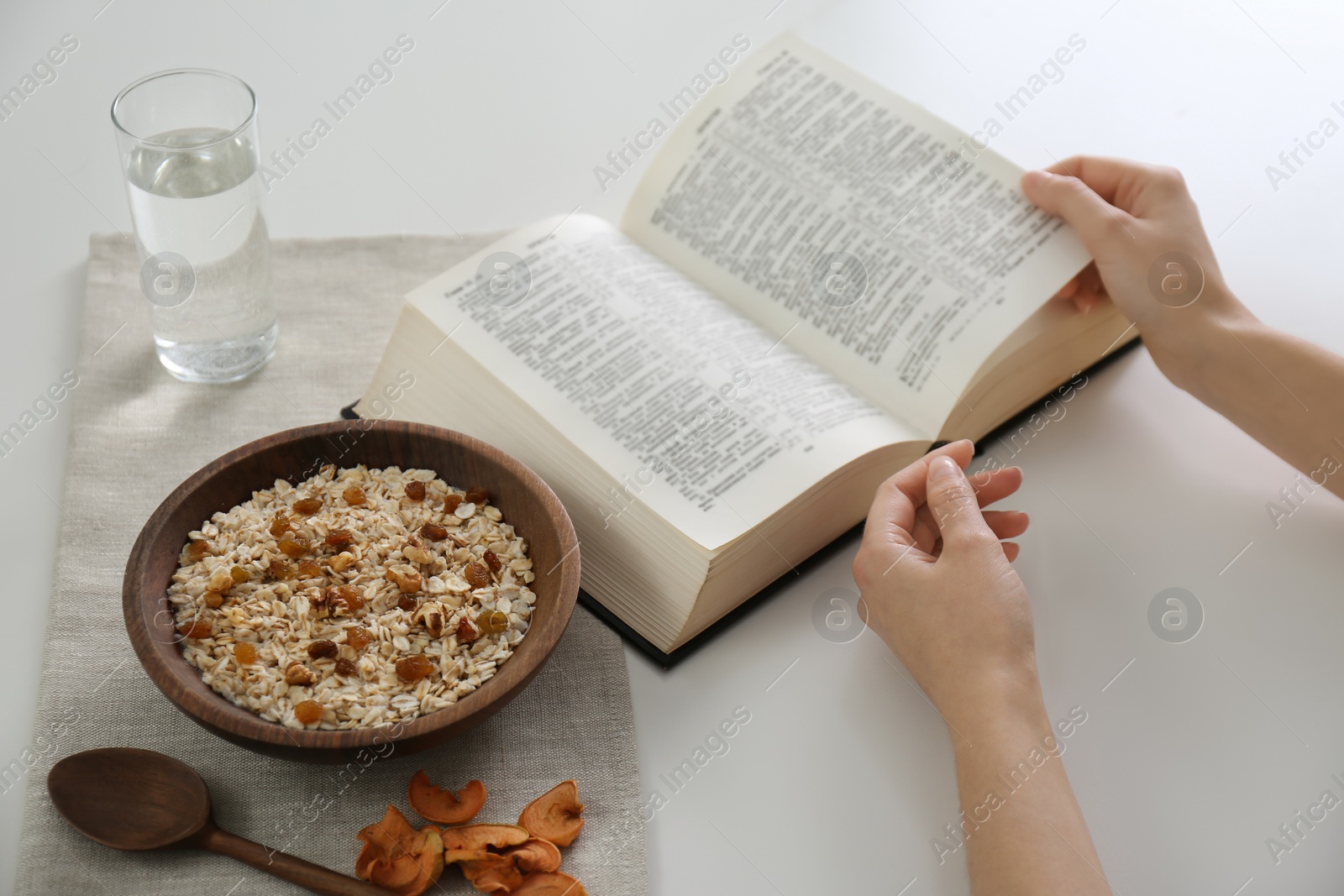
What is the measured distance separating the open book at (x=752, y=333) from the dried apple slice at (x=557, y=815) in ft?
0.56

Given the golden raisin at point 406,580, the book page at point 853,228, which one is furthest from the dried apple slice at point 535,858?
the book page at point 853,228

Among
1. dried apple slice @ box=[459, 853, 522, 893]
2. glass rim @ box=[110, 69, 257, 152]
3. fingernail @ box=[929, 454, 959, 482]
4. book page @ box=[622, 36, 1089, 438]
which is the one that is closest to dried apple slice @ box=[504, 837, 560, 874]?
dried apple slice @ box=[459, 853, 522, 893]

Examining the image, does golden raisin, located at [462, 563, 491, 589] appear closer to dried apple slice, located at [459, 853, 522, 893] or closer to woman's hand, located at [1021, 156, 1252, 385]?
dried apple slice, located at [459, 853, 522, 893]

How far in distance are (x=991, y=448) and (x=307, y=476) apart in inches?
27.7

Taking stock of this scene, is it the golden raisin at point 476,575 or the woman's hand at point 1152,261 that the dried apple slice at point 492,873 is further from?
the woman's hand at point 1152,261

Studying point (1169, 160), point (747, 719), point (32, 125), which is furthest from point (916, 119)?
point (32, 125)

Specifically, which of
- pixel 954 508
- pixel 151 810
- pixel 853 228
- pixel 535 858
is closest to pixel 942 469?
pixel 954 508

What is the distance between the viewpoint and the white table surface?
918mm

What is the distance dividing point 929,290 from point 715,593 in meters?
0.41

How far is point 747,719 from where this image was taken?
0.97 m

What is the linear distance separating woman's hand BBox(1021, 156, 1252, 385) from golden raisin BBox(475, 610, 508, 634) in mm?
688

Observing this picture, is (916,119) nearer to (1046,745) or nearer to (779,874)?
(1046,745)

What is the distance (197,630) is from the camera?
0.90 m

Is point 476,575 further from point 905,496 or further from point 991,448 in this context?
point 991,448
